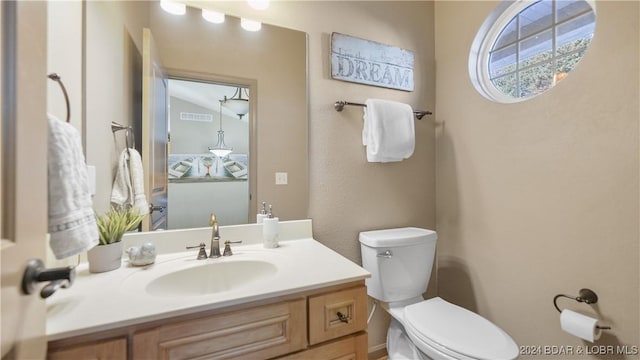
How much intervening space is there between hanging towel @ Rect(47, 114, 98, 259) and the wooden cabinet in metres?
0.22

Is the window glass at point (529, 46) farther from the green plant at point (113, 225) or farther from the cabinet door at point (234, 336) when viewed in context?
the green plant at point (113, 225)

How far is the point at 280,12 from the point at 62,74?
3.25 feet

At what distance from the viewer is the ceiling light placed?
1.34 meters

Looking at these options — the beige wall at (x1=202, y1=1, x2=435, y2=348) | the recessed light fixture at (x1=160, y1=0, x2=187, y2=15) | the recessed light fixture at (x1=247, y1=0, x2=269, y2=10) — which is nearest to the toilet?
the beige wall at (x1=202, y1=1, x2=435, y2=348)

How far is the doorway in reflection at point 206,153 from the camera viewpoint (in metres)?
1.23

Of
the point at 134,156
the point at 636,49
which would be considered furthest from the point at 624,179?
the point at 134,156

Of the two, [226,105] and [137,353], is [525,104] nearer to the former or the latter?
[226,105]

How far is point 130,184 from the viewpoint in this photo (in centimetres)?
113

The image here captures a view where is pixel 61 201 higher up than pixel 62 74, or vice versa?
pixel 62 74

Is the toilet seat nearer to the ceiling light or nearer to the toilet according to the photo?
the toilet

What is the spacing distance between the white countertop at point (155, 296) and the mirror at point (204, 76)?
265mm

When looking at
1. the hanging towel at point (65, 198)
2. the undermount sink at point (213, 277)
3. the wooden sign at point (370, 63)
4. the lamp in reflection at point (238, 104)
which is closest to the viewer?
the hanging towel at point (65, 198)

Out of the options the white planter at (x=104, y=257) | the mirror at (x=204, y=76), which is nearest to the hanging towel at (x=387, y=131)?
the mirror at (x=204, y=76)

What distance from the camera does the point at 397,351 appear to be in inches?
57.4
